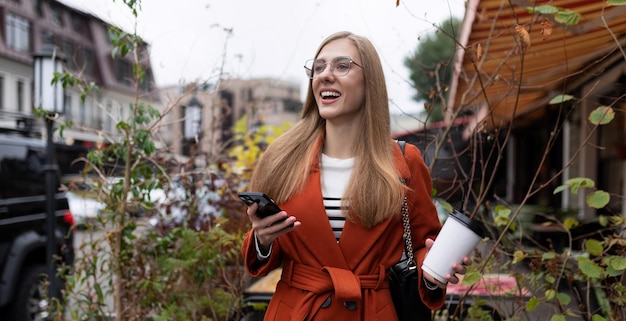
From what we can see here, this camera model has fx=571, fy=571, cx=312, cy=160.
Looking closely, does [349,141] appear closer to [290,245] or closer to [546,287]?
[290,245]

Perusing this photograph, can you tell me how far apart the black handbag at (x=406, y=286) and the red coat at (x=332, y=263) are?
1.0 inches

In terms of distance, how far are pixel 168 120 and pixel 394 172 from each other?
2.55 m

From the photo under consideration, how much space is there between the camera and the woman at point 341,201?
1882 millimetres

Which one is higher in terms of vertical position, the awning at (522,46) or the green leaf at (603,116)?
the awning at (522,46)

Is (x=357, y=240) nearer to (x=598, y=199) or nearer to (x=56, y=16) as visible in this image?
(x=598, y=199)

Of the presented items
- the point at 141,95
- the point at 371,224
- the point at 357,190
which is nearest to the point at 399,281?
the point at 371,224

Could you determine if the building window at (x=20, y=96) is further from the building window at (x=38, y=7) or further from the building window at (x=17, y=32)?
the building window at (x=38, y=7)

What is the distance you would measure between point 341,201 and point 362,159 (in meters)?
0.18

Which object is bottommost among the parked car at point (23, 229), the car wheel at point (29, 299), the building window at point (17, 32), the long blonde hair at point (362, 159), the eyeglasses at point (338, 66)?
the car wheel at point (29, 299)

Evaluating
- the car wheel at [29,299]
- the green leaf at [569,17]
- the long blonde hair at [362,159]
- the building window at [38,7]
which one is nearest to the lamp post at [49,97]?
the car wheel at [29,299]

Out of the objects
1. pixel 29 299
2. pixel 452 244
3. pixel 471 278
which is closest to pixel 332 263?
pixel 452 244

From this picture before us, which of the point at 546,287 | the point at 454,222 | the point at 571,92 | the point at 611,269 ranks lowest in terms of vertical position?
the point at 546,287

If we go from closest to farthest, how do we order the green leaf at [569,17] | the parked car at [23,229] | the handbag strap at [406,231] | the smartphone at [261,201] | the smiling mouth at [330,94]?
the smartphone at [261,201] < the handbag strap at [406,231] < the smiling mouth at [330,94] < the green leaf at [569,17] < the parked car at [23,229]

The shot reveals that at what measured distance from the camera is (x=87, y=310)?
381cm
